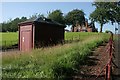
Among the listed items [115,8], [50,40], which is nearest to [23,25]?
[50,40]

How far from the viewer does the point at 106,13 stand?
249ft

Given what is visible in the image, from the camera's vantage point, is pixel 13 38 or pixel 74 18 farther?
pixel 74 18

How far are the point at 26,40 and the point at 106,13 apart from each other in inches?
2057

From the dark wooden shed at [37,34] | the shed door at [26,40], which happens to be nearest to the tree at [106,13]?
the dark wooden shed at [37,34]

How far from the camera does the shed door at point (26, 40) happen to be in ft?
86.9

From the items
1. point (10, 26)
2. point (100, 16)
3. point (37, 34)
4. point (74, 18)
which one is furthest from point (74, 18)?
point (37, 34)

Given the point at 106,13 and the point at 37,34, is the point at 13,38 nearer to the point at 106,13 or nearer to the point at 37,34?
the point at 106,13

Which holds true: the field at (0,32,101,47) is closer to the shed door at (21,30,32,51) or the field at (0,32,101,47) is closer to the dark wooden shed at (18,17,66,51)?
the dark wooden shed at (18,17,66,51)

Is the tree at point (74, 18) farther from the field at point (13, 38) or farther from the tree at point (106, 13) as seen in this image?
the field at point (13, 38)

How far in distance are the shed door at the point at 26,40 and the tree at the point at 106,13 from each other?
5063 centimetres

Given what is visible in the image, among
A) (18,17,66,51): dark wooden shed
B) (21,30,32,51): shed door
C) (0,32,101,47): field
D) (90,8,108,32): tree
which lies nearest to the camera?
(18,17,66,51): dark wooden shed

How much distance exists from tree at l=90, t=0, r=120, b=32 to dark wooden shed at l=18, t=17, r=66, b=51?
158 feet

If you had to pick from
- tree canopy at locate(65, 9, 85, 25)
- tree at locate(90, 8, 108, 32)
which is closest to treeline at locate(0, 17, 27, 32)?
tree canopy at locate(65, 9, 85, 25)

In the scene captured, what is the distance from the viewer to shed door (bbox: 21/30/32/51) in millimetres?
26500
